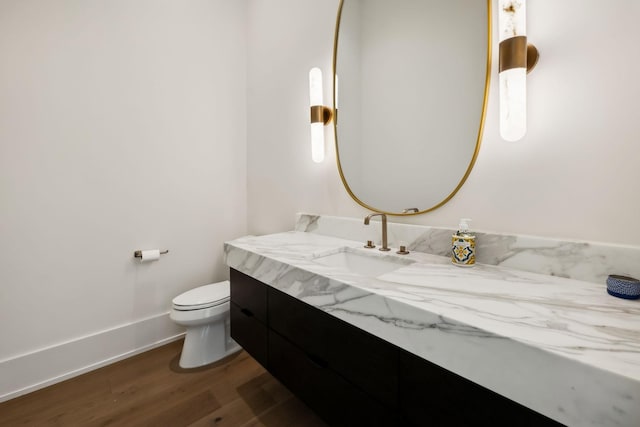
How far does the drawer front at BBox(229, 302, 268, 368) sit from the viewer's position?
49.1 inches

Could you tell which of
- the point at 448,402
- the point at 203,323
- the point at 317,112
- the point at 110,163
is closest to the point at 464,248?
the point at 448,402

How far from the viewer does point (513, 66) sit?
0.88 meters

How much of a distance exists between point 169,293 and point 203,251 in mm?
366

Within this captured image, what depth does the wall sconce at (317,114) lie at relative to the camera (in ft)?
5.16

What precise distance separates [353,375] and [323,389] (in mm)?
176

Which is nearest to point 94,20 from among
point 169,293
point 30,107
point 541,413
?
point 30,107

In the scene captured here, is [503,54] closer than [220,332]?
Yes

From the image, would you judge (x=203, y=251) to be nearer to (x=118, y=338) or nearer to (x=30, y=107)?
(x=118, y=338)

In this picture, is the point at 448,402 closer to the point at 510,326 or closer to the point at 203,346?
the point at 510,326

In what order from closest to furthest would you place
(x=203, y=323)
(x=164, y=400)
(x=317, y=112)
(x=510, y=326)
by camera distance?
(x=510, y=326)
(x=164, y=400)
(x=317, y=112)
(x=203, y=323)

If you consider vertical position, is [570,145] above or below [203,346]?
above

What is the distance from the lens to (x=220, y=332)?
180cm

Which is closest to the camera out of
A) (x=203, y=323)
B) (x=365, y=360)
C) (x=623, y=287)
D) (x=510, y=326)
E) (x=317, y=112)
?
(x=510, y=326)

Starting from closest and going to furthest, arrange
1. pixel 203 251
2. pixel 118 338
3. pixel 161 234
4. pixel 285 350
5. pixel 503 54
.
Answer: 1. pixel 503 54
2. pixel 285 350
3. pixel 118 338
4. pixel 161 234
5. pixel 203 251
